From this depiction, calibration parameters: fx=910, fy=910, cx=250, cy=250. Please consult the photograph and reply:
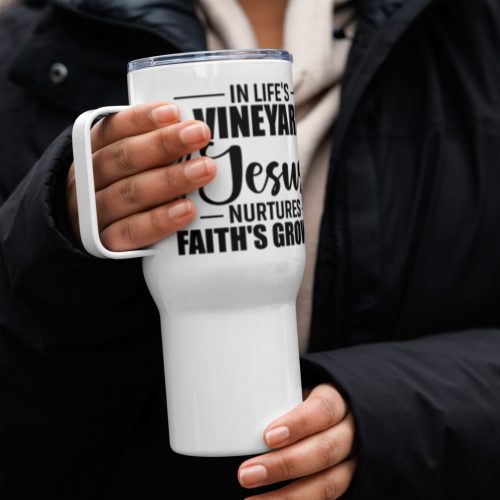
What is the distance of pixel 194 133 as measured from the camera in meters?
0.73

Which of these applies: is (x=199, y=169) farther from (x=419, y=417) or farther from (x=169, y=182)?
(x=419, y=417)

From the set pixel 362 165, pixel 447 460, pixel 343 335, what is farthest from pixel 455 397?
pixel 362 165

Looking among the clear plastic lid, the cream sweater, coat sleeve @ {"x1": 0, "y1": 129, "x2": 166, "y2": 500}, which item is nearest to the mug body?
the clear plastic lid

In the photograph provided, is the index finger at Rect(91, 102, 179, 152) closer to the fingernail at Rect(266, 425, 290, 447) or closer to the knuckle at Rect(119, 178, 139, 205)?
the knuckle at Rect(119, 178, 139, 205)

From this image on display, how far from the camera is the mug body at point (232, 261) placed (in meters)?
0.75

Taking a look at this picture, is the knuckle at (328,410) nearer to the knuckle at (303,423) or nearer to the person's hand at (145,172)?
the knuckle at (303,423)

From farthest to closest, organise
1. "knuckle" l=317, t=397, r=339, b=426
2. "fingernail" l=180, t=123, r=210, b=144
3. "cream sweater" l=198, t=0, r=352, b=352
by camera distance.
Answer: "cream sweater" l=198, t=0, r=352, b=352, "knuckle" l=317, t=397, r=339, b=426, "fingernail" l=180, t=123, r=210, b=144

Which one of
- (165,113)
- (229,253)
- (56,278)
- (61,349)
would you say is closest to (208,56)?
(165,113)

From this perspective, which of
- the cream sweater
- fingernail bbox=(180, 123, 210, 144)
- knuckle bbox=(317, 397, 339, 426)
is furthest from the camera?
the cream sweater

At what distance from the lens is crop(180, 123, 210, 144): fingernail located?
733 mm

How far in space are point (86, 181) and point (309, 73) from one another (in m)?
0.51

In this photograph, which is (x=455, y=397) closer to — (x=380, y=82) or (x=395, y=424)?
(x=395, y=424)

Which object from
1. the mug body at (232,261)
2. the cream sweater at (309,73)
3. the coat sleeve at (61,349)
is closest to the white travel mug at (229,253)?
the mug body at (232,261)

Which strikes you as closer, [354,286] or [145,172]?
[145,172]
